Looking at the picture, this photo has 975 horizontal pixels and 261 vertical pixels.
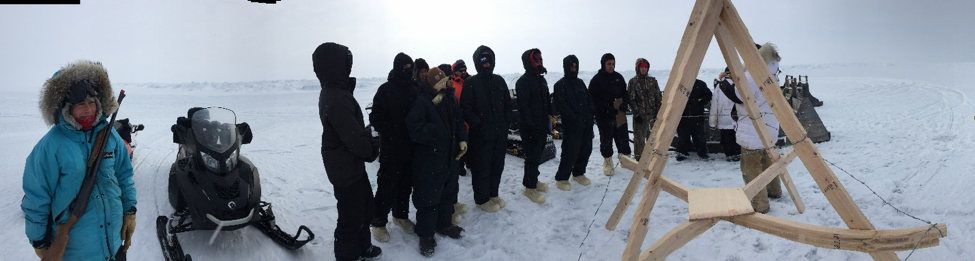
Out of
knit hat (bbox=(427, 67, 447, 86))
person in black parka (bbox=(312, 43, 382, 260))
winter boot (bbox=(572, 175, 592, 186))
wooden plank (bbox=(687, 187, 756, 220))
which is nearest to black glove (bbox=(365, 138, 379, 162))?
person in black parka (bbox=(312, 43, 382, 260))

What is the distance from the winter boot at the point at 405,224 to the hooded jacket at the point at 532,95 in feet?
5.85

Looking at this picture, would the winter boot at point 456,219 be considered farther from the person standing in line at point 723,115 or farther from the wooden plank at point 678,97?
the person standing in line at point 723,115

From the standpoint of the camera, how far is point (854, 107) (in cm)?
1314

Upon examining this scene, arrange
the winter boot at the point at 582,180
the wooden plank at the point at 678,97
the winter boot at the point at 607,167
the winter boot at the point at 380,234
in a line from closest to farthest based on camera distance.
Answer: the wooden plank at the point at 678,97 → the winter boot at the point at 380,234 → the winter boot at the point at 582,180 → the winter boot at the point at 607,167

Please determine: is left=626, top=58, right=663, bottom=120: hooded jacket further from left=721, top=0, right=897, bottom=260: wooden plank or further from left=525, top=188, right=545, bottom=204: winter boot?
left=721, top=0, right=897, bottom=260: wooden plank

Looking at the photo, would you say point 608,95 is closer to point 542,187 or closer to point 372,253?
point 542,187

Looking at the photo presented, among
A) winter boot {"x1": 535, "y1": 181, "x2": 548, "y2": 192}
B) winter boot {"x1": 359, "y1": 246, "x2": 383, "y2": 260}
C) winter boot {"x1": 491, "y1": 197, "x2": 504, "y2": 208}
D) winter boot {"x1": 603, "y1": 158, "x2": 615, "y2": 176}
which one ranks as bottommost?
winter boot {"x1": 359, "y1": 246, "x2": 383, "y2": 260}

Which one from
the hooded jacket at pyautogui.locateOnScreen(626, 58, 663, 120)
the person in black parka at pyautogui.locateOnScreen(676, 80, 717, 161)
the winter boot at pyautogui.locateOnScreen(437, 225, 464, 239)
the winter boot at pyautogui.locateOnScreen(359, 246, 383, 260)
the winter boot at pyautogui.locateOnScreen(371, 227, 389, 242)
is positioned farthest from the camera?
the person in black parka at pyautogui.locateOnScreen(676, 80, 717, 161)

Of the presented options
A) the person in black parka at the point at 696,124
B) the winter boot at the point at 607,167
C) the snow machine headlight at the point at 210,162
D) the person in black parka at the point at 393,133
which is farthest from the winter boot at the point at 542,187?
the snow machine headlight at the point at 210,162

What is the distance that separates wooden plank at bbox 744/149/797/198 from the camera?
3.67m

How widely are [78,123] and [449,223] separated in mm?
2984

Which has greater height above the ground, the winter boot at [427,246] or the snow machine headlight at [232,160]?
the snow machine headlight at [232,160]

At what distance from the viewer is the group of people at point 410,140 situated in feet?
7.41

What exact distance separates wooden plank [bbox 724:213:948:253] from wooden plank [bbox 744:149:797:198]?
1.26m
